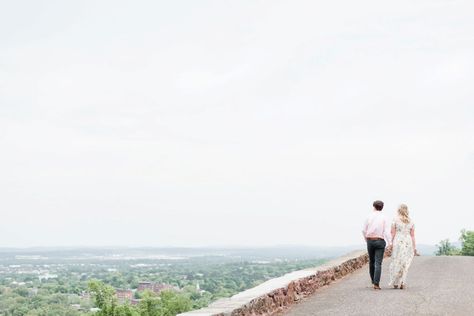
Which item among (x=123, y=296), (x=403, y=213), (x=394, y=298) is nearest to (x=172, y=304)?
(x=123, y=296)

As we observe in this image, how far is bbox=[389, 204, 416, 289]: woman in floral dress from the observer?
51.8 feet

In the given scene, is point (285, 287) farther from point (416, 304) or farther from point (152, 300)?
point (152, 300)

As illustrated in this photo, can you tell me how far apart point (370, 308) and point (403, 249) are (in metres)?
3.42

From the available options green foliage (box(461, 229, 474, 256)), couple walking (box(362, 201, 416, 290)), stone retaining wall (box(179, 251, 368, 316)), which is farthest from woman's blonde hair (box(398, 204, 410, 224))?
green foliage (box(461, 229, 474, 256))

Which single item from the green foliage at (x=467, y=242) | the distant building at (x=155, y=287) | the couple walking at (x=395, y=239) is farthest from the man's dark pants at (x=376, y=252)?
the distant building at (x=155, y=287)

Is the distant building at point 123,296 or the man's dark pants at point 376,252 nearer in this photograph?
the man's dark pants at point 376,252

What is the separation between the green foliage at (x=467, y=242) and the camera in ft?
Result: 235

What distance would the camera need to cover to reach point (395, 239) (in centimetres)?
1591

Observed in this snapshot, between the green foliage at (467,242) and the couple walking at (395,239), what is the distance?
188 ft

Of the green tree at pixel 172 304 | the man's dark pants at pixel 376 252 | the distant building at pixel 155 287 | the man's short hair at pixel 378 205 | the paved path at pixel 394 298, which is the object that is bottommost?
the green tree at pixel 172 304

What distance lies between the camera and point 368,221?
1598 cm

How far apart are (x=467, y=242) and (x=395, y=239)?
61611mm

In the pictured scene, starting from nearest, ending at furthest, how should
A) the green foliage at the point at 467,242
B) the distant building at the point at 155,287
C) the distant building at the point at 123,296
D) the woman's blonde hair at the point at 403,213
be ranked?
1. the woman's blonde hair at the point at 403,213
2. the green foliage at the point at 467,242
3. the distant building at the point at 123,296
4. the distant building at the point at 155,287

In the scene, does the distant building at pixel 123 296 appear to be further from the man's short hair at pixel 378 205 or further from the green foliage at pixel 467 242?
the man's short hair at pixel 378 205
